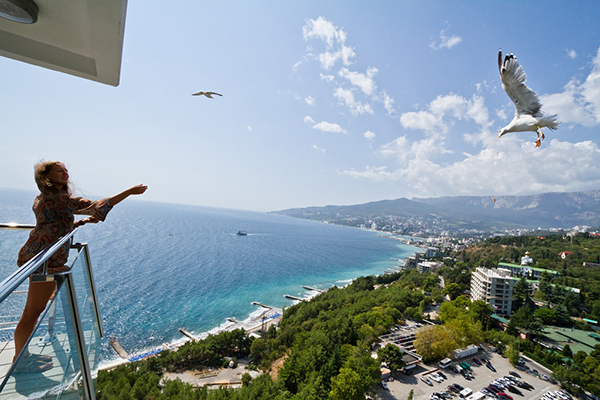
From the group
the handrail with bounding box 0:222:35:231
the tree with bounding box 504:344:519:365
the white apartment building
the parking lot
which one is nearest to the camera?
the handrail with bounding box 0:222:35:231

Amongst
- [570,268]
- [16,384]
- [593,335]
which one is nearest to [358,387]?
[16,384]

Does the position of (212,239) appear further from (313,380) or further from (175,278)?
(313,380)

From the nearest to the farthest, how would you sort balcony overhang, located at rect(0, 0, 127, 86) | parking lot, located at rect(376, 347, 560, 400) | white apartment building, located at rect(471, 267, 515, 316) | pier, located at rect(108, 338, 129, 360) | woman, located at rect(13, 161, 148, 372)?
woman, located at rect(13, 161, 148, 372), balcony overhang, located at rect(0, 0, 127, 86), parking lot, located at rect(376, 347, 560, 400), pier, located at rect(108, 338, 129, 360), white apartment building, located at rect(471, 267, 515, 316)

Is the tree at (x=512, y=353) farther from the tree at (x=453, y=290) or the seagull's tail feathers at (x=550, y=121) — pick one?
the seagull's tail feathers at (x=550, y=121)

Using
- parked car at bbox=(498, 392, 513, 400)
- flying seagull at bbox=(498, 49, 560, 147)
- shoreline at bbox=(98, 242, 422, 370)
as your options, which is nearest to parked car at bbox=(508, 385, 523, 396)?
parked car at bbox=(498, 392, 513, 400)

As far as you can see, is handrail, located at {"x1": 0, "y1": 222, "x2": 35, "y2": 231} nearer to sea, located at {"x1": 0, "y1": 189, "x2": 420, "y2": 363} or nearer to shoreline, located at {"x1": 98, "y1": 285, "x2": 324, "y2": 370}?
sea, located at {"x1": 0, "y1": 189, "x2": 420, "y2": 363}

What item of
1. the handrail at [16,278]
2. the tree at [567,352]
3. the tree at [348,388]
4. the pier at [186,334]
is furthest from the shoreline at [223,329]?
the tree at [567,352]

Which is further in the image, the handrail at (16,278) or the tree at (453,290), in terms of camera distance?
the tree at (453,290)
